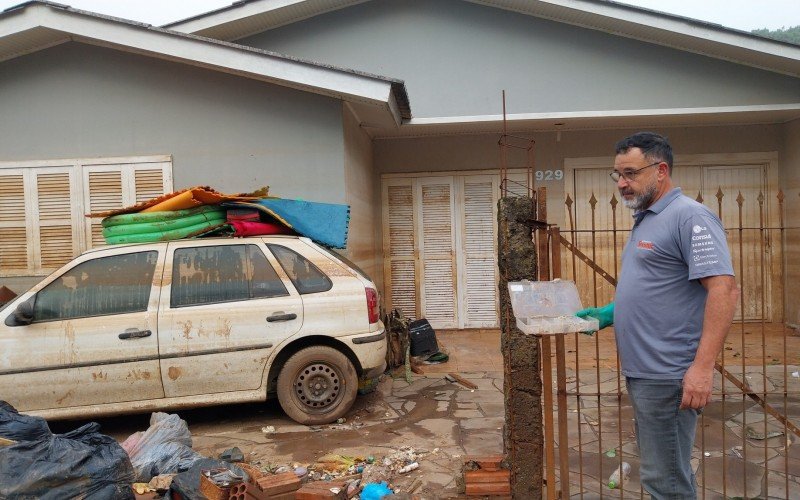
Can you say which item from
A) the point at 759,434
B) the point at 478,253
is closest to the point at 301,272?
the point at 759,434

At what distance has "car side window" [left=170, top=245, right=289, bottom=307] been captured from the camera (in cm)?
511

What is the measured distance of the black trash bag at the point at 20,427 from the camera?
12.3 feet

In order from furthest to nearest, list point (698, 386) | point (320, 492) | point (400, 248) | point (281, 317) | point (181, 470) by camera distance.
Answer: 1. point (400, 248)
2. point (281, 317)
3. point (181, 470)
4. point (320, 492)
5. point (698, 386)

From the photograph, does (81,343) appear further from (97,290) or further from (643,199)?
(643,199)

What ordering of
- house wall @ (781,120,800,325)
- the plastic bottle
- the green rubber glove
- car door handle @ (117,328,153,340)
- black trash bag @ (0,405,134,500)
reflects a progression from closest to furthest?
the green rubber glove < black trash bag @ (0,405,134,500) < the plastic bottle < car door handle @ (117,328,153,340) < house wall @ (781,120,800,325)

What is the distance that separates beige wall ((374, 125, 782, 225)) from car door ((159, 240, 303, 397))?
4.84m

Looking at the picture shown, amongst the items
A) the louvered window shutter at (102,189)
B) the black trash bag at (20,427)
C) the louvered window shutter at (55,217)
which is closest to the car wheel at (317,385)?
the black trash bag at (20,427)

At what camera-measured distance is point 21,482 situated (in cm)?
331

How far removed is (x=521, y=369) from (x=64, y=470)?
2.80 metres

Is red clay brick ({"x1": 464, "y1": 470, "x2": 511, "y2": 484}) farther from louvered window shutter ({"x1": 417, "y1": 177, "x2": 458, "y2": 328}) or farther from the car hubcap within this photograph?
louvered window shutter ({"x1": 417, "y1": 177, "x2": 458, "y2": 328})

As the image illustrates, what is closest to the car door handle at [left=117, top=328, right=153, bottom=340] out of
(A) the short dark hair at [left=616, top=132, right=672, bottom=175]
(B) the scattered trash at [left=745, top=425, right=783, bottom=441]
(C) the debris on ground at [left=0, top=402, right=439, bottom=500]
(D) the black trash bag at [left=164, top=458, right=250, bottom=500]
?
(C) the debris on ground at [left=0, top=402, right=439, bottom=500]

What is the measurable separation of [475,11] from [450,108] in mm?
1533

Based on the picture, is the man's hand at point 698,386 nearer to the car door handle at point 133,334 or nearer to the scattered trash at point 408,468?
the scattered trash at point 408,468

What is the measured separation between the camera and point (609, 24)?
27.1 ft
